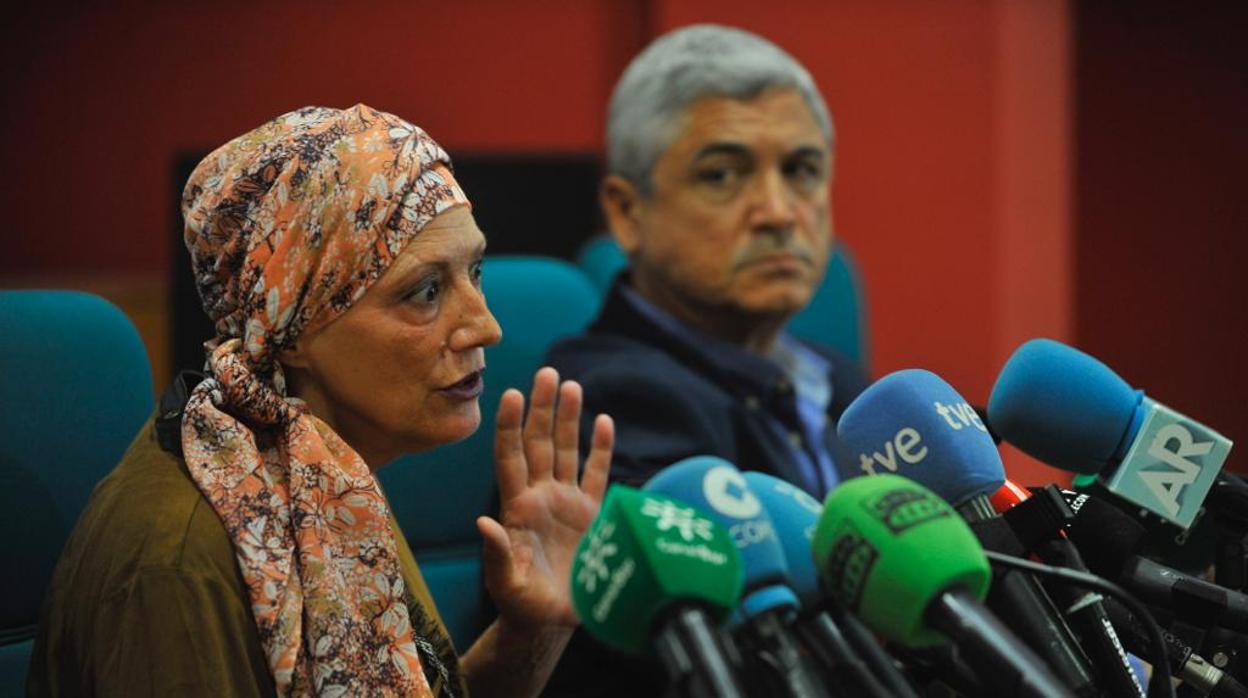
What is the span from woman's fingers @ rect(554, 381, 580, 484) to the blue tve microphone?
1.90 feet

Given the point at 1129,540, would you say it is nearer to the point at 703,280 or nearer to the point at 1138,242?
the point at 703,280

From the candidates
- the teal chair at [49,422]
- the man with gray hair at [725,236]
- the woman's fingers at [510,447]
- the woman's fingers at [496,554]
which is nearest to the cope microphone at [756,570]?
the woman's fingers at [496,554]

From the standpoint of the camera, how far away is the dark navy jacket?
192 centimetres

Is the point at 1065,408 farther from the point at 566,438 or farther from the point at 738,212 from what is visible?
the point at 738,212

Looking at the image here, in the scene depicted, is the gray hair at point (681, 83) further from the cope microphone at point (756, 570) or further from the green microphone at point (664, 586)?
the green microphone at point (664, 586)

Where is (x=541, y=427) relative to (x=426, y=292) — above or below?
below

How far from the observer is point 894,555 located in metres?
0.85

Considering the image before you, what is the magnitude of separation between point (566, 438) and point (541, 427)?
0.11 ft

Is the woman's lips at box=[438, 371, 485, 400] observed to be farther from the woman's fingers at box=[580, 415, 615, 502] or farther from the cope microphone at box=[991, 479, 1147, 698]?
the cope microphone at box=[991, 479, 1147, 698]

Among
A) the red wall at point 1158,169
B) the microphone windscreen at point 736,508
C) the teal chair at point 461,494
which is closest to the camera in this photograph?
the microphone windscreen at point 736,508

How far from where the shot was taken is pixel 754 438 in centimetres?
223

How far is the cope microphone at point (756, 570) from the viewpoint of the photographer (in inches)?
34.0

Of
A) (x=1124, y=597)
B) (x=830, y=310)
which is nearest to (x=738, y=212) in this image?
(x=830, y=310)

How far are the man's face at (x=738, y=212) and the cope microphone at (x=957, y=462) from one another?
1.19m
